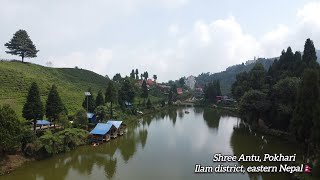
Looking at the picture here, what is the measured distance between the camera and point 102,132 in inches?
1774

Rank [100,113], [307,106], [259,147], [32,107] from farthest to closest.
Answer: [100,113] < [259,147] < [32,107] < [307,106]

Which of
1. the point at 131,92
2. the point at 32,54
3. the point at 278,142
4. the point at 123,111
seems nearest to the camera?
the point at 278,142

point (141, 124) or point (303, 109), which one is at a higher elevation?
point (303, 109)

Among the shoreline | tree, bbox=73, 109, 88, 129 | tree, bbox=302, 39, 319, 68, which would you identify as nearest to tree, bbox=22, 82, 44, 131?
the shoreline

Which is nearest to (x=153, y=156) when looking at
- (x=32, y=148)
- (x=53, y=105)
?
(x=32, y=148)

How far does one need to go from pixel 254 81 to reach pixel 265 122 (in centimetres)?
1295

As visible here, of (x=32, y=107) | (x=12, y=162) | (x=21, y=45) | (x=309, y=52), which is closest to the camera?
(x=12, y=162)

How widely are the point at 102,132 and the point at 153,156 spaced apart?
420 inches

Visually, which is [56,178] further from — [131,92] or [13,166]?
[131,92]

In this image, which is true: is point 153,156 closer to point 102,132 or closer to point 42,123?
point 102,132

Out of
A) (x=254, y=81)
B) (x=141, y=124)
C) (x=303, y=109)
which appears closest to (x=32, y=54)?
(x=141, y=124)

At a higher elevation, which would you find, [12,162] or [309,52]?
[309,52]

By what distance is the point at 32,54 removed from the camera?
89.7 metres

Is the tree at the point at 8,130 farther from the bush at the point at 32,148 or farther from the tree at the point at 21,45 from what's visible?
the tree at the point at 21,45
